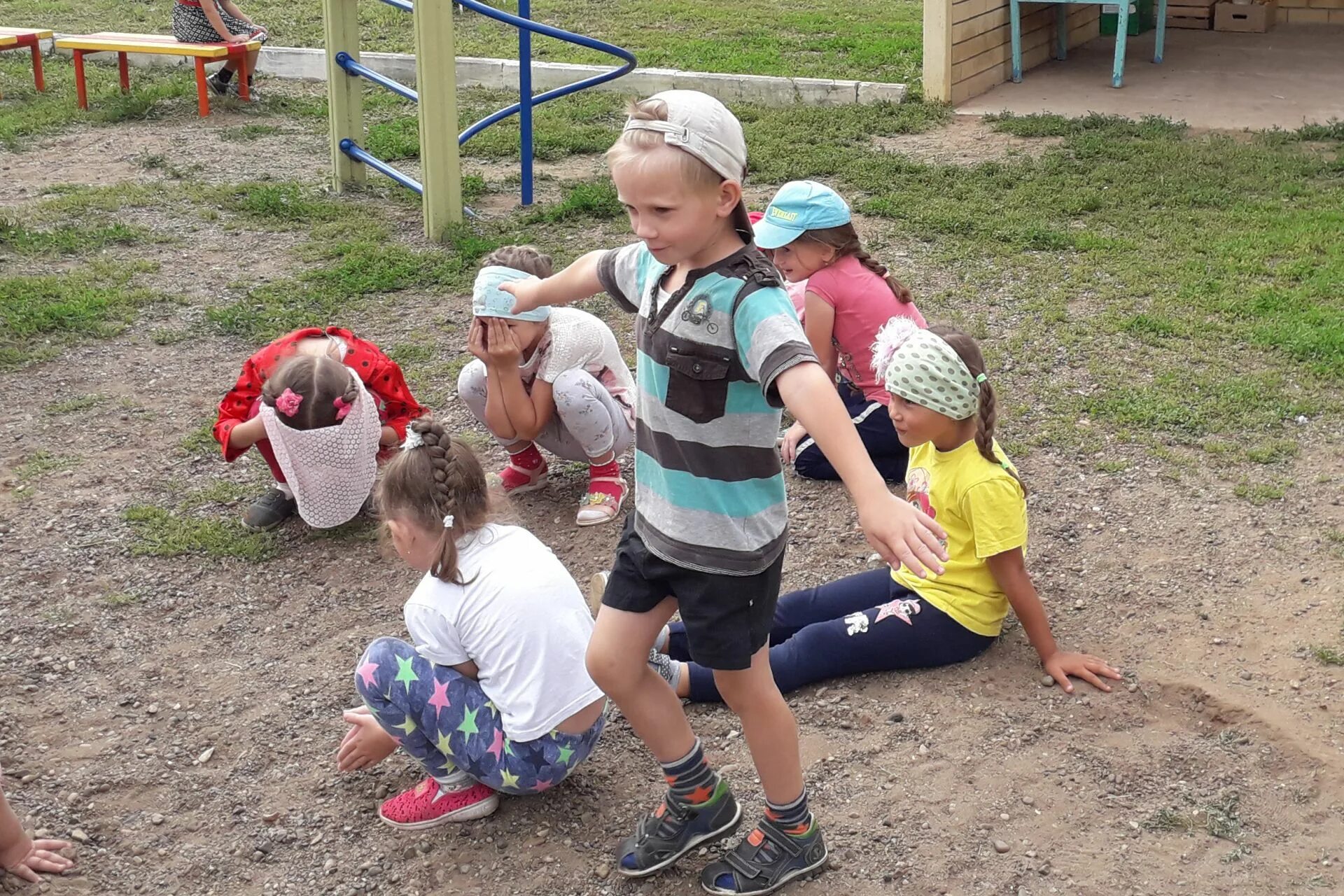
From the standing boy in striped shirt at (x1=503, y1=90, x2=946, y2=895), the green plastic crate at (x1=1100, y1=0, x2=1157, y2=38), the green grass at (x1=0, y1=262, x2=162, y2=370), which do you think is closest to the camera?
the standing boy in striped shirt at (x1=503, y1=90, x2=946, y2=895)

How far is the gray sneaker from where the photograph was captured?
396 centimetres

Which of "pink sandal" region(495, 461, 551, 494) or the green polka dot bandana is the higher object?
the green polka dot bandana

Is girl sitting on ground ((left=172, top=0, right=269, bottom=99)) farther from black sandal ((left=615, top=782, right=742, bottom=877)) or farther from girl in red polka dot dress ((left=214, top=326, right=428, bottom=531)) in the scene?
black sandal ((left=615, top=782, right=742, bottom=877))

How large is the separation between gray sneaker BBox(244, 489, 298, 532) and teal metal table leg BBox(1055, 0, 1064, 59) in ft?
24.1

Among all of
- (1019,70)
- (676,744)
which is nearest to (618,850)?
(676,744)

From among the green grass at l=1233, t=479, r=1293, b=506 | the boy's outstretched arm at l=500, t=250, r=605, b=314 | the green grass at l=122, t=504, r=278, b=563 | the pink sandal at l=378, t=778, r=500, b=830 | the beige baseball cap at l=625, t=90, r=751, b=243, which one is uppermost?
the beige baseball cap at l=625, t=90, r=751, b=243

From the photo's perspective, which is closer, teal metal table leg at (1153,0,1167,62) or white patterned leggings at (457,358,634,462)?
white patterned leggings at (457,358,634,462)

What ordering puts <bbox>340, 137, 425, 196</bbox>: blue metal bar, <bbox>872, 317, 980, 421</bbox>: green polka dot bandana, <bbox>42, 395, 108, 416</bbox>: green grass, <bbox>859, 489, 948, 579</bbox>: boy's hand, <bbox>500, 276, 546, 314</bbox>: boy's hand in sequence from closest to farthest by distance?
1. <bbox>859, 489, 948, 579</bbox>: boy's hand
2. <bbox>500, 276, 546, 314</bbox>: boy's hand
3. <bbox>872, 317, 980, 421</bbox>: green polka dot bandana
4. <bbox>42, 395, 108, 416</bbox>: green grass
5. <bbox>340, 137, 425, 196</bbox>: blue metal bar

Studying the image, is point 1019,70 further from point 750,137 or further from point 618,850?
point 618,850

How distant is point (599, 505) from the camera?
3.99 m

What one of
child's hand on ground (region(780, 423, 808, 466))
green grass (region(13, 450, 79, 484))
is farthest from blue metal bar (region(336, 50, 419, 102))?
child's hand on ground (region(780, 423, 808, 466))

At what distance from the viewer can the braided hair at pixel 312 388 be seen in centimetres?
368

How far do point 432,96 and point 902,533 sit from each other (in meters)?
4.97

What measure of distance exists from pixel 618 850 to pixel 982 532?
1.05 m
